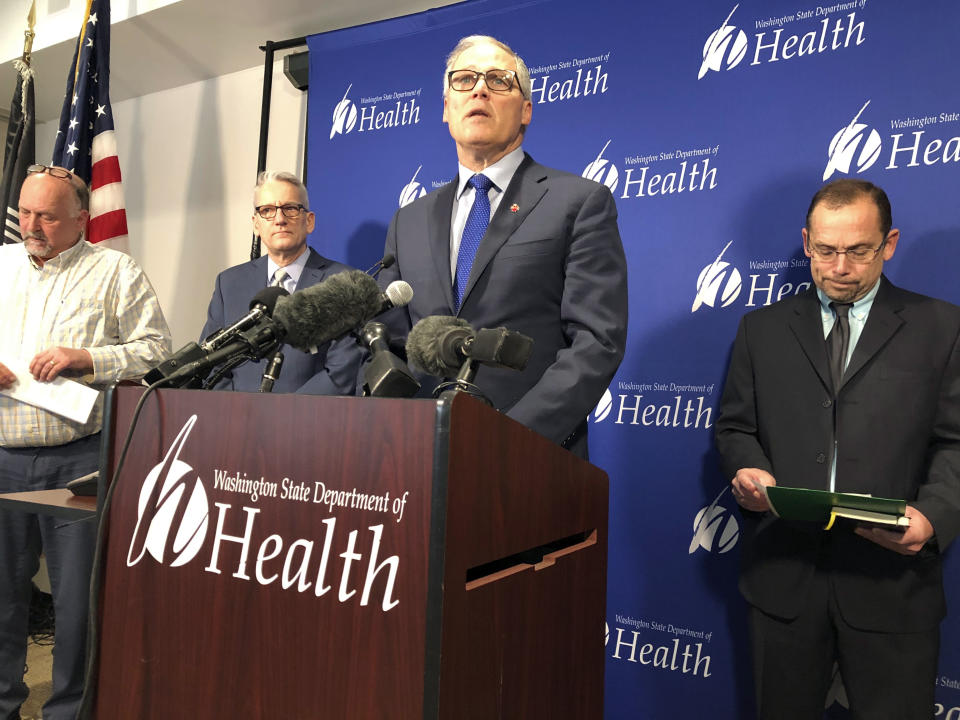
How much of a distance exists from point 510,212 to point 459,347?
2.26ft

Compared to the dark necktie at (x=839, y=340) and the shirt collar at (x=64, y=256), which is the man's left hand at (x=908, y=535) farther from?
the shirt collar at (x=64, y=256)

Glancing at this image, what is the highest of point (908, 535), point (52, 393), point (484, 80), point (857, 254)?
point (484, 80)

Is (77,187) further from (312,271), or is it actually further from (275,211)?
(312,271)

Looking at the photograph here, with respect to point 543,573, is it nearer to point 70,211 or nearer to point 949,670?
point 949,670

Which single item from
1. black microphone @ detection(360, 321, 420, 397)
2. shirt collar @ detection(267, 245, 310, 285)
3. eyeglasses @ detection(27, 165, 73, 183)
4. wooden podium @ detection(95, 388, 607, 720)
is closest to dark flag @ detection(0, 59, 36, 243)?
eyeglasses @ detection(27, 165, 73, 183)

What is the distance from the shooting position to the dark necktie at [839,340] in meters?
2.01

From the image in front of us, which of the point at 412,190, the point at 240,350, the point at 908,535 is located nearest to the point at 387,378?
the point at 240,350

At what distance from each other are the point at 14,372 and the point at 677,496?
2260mm

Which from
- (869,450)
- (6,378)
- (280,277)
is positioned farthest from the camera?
(280,277)

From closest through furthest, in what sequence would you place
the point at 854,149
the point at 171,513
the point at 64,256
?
1. the point at 171,513
2. the point at 854,149
3. the point at 64,256

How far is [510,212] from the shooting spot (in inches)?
63.7

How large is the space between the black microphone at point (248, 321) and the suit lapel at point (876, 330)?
61.6 inches

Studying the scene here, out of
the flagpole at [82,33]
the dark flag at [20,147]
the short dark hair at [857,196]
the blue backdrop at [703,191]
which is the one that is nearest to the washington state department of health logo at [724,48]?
the blue backdrop at [703,191]

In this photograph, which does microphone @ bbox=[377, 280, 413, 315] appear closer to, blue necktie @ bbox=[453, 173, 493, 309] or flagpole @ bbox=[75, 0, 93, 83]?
blue necktie @ bbox=[453, 173, 493, 309]
